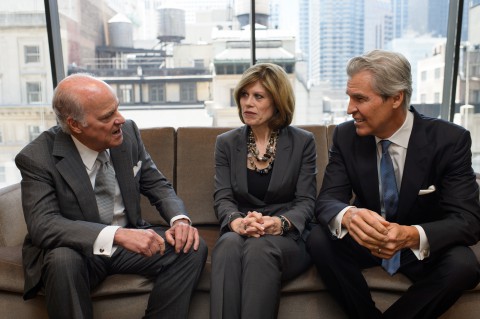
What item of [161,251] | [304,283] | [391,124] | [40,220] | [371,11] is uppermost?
[371,11]

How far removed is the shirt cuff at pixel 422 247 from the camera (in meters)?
1.84

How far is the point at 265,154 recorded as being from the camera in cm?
234

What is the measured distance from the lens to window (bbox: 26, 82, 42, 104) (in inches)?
153

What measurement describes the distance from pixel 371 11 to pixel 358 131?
7.08 ft

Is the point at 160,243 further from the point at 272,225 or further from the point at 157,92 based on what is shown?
the point at 157,92

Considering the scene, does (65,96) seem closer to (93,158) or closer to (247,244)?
(93,158)

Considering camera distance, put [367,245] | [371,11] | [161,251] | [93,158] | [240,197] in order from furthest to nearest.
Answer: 1. [371,11]
2. [240,197]
3. [93,158]
4. [161,251]
5. [367,245]

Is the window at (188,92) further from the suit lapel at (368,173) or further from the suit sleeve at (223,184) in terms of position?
the suit lapel at (368,173)

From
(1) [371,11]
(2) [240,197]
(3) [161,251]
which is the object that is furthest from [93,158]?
(1) [371,11]

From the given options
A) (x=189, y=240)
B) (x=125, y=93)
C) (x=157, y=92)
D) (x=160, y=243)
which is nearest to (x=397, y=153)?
(x=189, y=240)

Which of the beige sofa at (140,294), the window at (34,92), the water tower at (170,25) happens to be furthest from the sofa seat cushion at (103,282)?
the water tower at (170,25)

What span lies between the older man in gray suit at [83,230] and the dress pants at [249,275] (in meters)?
0.13

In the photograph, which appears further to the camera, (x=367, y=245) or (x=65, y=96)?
(x=65, y=96)

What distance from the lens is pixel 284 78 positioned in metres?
2.36
